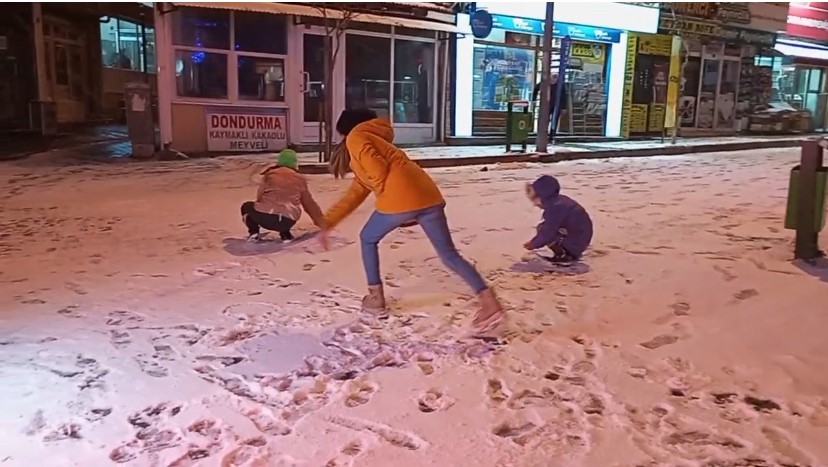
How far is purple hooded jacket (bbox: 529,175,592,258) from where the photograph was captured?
598cm

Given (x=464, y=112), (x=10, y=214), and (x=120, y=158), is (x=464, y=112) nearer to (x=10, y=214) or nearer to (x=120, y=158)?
(x=120, y=158)

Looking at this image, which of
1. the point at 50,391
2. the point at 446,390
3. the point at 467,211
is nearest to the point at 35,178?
the point at 467,211

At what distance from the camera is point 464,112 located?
1877 cm

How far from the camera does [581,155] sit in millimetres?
16172

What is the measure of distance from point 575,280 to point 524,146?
35.1ft

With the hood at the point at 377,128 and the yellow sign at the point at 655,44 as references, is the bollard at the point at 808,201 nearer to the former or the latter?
the hood at the point at 377,128

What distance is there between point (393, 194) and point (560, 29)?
16950 millimetres

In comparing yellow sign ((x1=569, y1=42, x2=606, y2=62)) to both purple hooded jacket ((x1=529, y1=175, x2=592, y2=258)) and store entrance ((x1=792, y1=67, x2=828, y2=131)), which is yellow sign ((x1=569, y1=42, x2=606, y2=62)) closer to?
store entrance ((x1=792, y1=67, x2=828, y2=131))

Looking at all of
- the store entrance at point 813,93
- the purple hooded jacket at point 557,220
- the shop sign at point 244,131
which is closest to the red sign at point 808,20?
the store entrance at point 813,93

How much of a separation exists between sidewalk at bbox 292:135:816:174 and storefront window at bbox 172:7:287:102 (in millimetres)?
2057

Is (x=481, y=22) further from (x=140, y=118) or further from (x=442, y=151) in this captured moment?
(x=140, y=118)

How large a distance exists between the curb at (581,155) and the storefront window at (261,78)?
4.06 m

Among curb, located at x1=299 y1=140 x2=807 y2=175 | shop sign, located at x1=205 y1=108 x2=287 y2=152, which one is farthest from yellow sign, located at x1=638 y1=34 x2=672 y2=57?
shop sign, located at x1=205 y1=108 x2=287 y2=152

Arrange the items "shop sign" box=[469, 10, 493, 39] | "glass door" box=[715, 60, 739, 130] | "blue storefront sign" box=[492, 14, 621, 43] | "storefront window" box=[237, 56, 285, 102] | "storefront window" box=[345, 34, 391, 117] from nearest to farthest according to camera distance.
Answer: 1. "storefront window" box=[237, 56, 285, 102]
2. "storefront window" box=[345, 34, 391, 117]
3. "shop sign" box=[469, 10, 493, 39]
4. "blue storefront sign" box=[492, 14, 621, 43]
5. "glass door" box=[715, 60, 739, 130]
